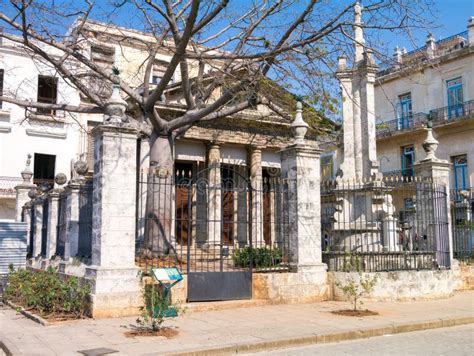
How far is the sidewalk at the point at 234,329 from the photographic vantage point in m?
6.73

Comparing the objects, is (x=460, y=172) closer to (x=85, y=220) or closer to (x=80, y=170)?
(x=80, y=170)

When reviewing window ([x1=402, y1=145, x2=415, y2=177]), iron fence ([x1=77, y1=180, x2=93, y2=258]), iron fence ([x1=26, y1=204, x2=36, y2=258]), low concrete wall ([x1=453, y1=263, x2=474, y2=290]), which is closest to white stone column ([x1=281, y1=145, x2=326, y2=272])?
iron fence ([x1=77, y1=180, x2=93, y2=258])

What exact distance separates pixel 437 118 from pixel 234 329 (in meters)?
23.6

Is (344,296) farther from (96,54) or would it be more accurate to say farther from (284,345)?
(96,54)

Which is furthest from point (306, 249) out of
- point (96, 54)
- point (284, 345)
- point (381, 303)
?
point (96, 54)

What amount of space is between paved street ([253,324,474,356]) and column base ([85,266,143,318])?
3.20m

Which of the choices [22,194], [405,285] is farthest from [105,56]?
[405,285]

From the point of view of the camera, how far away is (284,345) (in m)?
7.07

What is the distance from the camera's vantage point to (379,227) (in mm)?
12305

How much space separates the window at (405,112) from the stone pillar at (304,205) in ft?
66.8

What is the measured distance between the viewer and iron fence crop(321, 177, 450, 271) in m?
11.8

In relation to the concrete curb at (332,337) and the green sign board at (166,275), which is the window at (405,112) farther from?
the green sign board at (166,275)

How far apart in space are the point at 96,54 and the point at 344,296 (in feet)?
57.5

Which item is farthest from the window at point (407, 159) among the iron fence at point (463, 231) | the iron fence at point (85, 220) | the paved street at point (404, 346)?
the paved street at point (404, 346)
